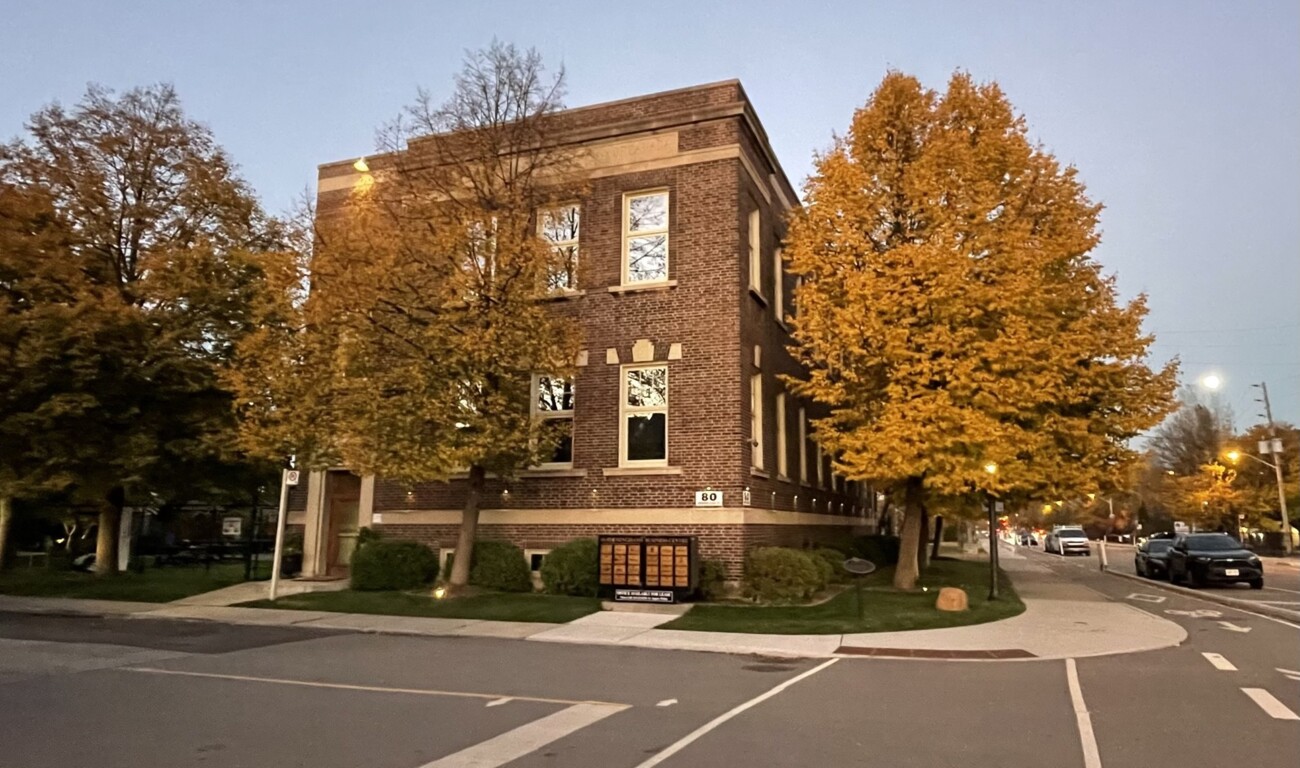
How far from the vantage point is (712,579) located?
17.3 meters

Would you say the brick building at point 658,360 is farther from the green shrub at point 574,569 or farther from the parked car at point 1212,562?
the parked car at point 1212,562

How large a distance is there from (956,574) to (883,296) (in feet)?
43.8

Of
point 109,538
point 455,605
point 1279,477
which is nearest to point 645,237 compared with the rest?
point 455,605

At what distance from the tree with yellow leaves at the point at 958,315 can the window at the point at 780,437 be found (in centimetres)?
158

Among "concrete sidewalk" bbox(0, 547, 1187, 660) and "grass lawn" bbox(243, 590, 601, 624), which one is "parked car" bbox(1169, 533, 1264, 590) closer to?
"concrete sidewalk" bbox(0, 547, 1187, 660)

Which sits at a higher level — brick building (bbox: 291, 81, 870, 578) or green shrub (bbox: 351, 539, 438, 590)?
brick building (bbox: 291, 81, 870, 578)

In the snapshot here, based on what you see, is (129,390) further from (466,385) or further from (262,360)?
(466,385)

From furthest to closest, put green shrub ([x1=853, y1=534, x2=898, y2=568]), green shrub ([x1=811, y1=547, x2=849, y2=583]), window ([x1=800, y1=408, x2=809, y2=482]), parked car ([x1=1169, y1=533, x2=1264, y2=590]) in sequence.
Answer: green shrub ([x1=853, y1=534, x2=898, y2=568]) → parked car ([x1=1169, y1=533, x2=1264, y2=590]) → window ([x1=800, y1=408, x2=809, y2=482]) → green shrub ([x1=811, y1=547, x2=849, y2=583])

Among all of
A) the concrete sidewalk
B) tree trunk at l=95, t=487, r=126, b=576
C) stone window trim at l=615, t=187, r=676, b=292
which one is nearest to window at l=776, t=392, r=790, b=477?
stone window trim at l=615, t=187, r=676, b=292

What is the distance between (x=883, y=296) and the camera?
59.5 ft

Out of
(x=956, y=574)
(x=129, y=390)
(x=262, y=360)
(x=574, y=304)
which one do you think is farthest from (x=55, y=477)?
(x=956, y=574)

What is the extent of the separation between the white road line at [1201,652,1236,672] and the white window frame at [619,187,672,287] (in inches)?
459

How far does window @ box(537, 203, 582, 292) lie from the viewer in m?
18.6

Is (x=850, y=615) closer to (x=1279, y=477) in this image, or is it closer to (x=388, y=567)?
(x=388, y=567)
